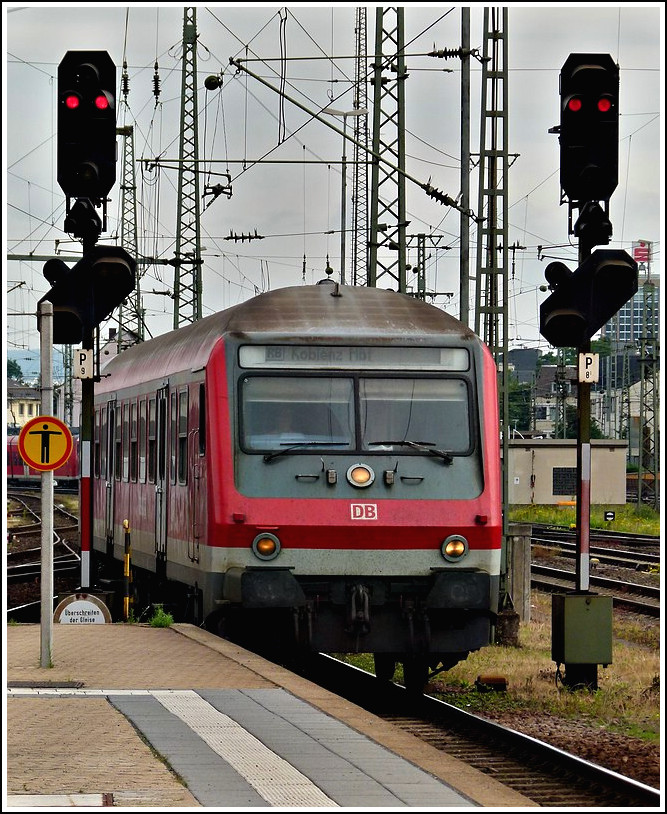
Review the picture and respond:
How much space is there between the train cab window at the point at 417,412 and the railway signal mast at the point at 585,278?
101cm

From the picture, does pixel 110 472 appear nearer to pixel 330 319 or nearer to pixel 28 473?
pixel 330 319

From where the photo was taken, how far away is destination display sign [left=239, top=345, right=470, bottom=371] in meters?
13.8

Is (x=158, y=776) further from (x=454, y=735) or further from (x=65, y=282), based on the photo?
(x=65, y=282)

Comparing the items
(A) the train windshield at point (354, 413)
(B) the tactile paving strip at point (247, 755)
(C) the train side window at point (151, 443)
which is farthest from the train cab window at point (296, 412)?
(C) the train side window at point (151, 443)

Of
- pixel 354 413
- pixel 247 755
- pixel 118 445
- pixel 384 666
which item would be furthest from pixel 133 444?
pixel 247 755

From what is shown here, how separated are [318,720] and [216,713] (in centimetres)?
65

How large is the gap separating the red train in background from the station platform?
71.5 meters

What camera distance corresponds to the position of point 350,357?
1388 centimetres

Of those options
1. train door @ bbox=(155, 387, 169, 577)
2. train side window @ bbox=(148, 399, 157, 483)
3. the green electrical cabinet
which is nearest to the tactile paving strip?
the green electrical cabinet

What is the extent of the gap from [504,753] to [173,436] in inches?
238

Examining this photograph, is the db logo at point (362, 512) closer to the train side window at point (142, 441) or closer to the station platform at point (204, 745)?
the station platform at point (204, 745)

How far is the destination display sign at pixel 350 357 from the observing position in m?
13.8

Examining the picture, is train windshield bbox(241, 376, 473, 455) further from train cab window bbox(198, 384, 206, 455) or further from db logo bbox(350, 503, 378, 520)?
train cab window bbox(198, 384, 206, 455)

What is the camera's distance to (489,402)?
1387 centimetres
